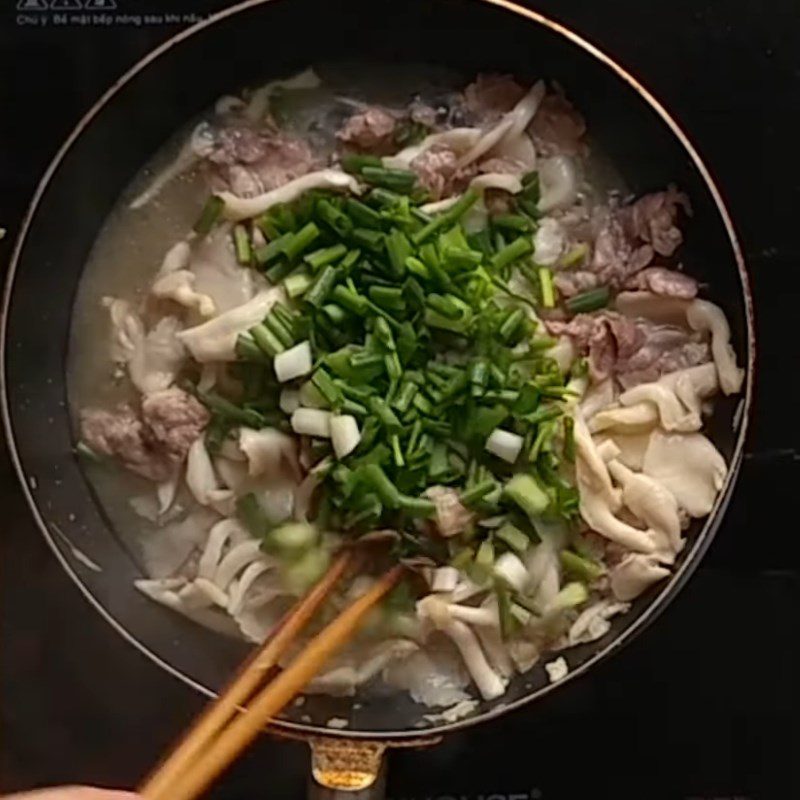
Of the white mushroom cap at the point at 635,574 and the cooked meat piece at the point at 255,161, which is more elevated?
the cooked meat piece at the point at 255,161

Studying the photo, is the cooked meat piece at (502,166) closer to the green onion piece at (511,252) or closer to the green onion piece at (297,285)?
the green onion piece at (511,252)

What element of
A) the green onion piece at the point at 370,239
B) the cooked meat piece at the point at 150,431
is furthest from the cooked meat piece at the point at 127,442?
the green onion piece at the point at 370,239

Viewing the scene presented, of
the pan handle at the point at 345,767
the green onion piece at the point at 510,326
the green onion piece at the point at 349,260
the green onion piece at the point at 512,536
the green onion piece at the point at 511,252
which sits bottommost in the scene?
Result: the pan handle at the point at 345,767

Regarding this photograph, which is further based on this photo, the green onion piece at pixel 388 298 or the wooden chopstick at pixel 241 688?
the green onion piece at pixel 388 298

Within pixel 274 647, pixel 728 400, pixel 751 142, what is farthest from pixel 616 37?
pixel 274 647

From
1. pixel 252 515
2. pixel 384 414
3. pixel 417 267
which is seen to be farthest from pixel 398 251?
pixel 252 515

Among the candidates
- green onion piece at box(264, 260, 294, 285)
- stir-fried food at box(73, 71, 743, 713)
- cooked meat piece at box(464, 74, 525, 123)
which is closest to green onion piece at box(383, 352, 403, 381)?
stir-fried food at box(73, 71, 743, 713)

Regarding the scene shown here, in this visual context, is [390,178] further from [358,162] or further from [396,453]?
[396,453]
